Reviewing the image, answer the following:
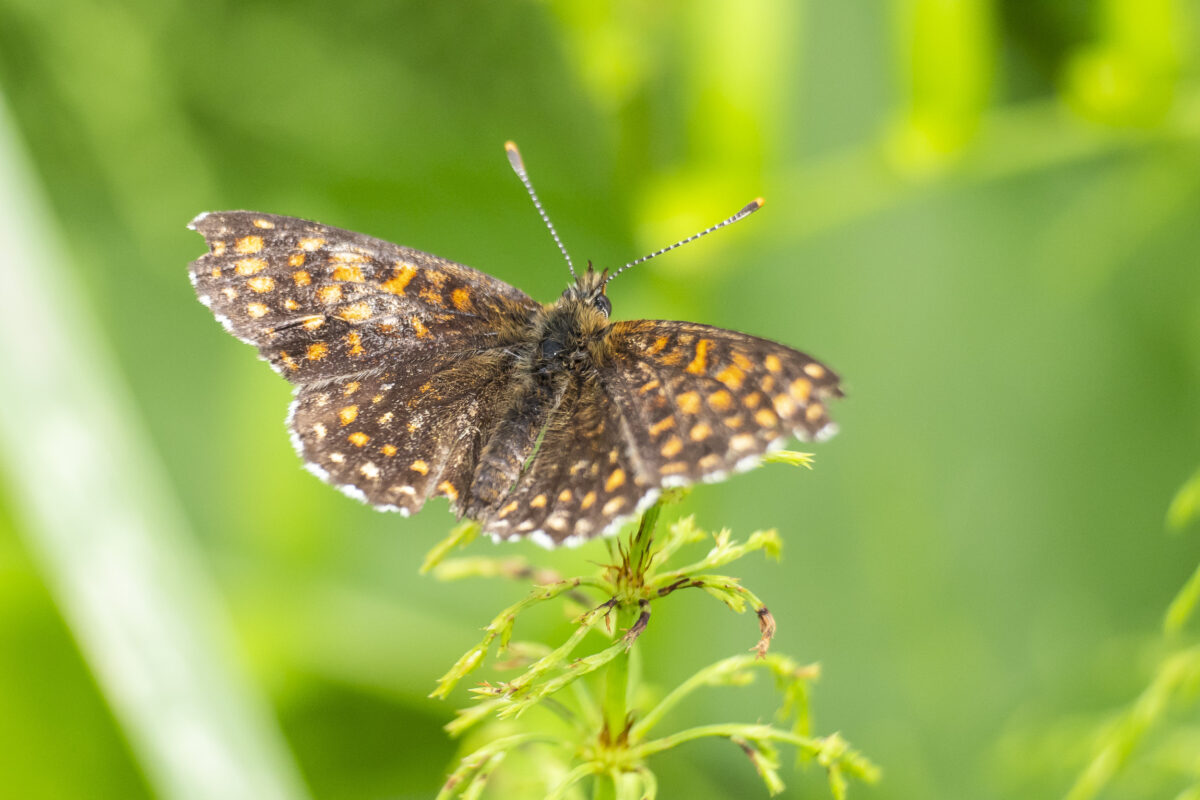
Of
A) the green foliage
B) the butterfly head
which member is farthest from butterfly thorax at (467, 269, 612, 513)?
the green foliage

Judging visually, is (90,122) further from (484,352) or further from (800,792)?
(800,792)

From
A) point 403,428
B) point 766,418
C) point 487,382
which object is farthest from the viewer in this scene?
point 487,382

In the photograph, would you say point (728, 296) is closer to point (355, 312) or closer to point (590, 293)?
point (590, 293)

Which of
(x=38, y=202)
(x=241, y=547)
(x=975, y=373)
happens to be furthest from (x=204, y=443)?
(x=975, y=373)

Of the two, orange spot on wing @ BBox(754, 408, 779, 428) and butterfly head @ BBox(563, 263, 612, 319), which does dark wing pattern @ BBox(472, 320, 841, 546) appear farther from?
butterfly head @ BBox(563, 263, 612, 319)

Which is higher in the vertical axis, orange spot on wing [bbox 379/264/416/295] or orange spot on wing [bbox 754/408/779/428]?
orange spot on wing [bbox 379/264/416/295]

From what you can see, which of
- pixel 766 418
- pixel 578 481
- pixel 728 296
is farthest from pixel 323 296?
pixel 728 296
